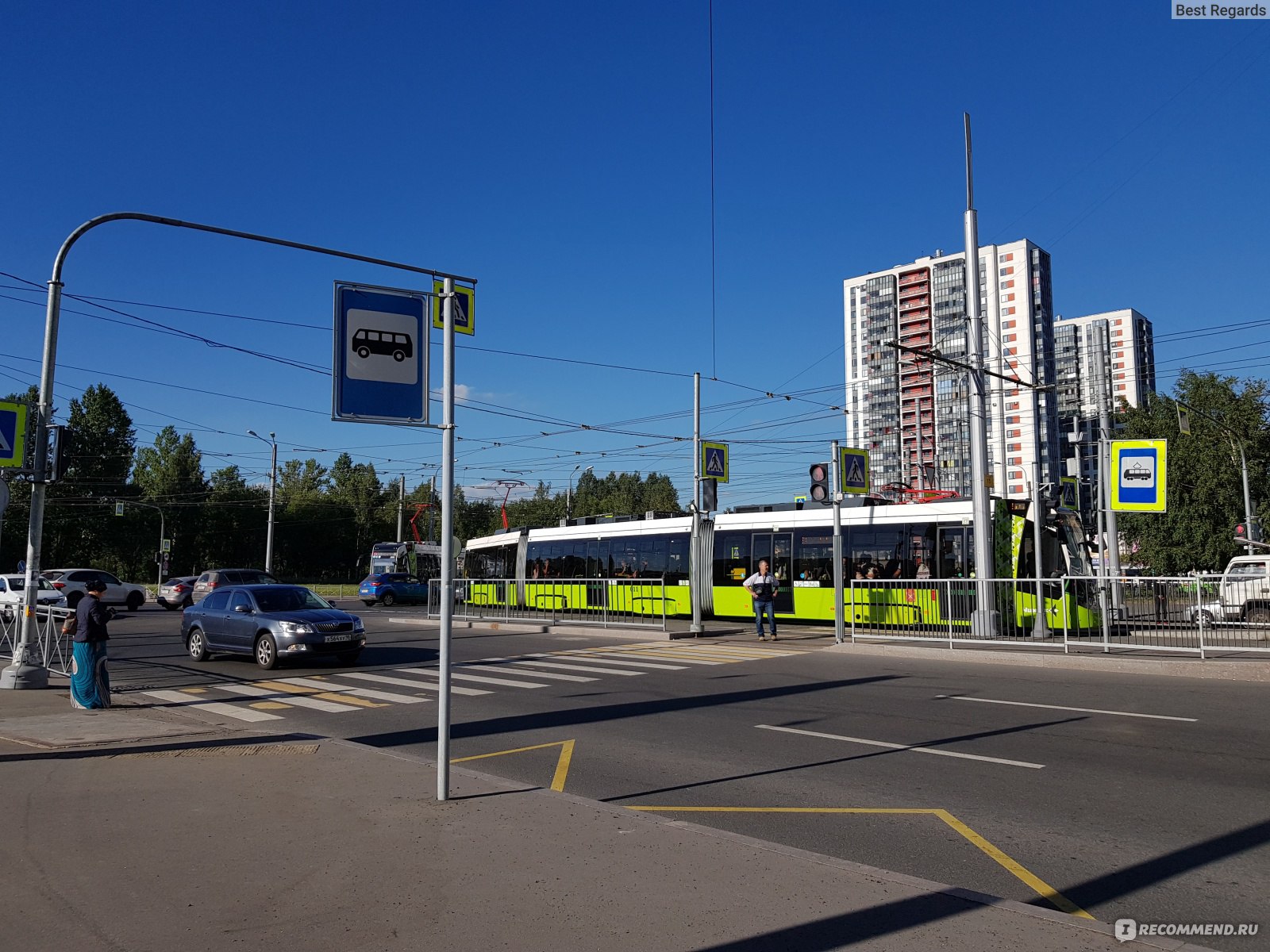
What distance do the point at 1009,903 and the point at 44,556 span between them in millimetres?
90172

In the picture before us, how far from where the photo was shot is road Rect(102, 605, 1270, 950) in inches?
228

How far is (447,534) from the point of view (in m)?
6.99

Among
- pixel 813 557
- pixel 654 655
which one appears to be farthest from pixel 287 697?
pixel 813 557

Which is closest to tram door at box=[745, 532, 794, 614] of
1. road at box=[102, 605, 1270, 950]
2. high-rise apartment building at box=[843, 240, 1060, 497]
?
road at box=[102, 605, 1270, 950]

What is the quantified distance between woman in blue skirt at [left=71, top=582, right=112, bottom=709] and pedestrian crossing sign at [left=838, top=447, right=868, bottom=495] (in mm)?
15320

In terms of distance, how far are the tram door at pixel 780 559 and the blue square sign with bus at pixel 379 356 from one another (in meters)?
20.8

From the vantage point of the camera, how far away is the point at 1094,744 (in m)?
9.41

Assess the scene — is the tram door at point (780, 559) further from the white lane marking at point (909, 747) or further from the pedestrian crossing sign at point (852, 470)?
the white lane marking at point (909, 747)

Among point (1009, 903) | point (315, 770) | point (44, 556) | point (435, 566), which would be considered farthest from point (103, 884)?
point (44, 556)

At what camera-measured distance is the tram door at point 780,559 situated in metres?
27.4

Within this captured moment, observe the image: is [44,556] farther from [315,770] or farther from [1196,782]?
[1196,782]

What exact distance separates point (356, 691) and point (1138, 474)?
14756 mm

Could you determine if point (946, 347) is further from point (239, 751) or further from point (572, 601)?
point (239, 751)

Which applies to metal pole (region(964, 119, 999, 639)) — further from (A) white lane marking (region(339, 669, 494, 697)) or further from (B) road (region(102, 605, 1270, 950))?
(A) white lane marking (region(339, 669, 494, 697))
